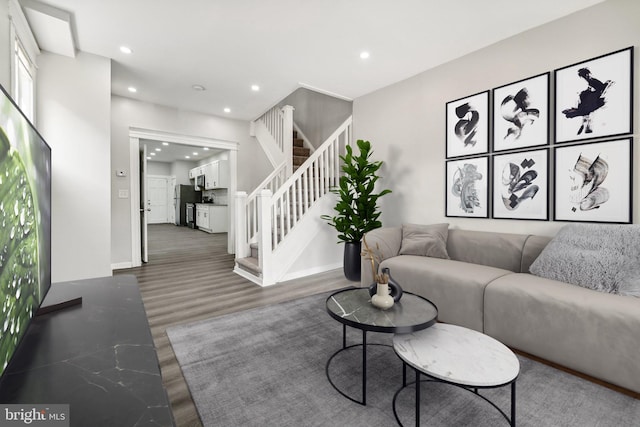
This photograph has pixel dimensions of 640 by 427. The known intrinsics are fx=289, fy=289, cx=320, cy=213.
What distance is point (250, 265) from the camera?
3779 millimetres

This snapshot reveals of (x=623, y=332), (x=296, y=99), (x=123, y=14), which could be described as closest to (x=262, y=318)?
(x=623, y=332)

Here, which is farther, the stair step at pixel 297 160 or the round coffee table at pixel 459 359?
the stair step at pixel 297 160

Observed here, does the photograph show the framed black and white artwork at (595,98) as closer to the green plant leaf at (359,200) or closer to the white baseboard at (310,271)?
the green plant leaf at (359,200)

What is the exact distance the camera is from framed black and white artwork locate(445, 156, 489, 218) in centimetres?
301

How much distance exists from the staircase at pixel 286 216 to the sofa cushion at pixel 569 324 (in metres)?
2.36

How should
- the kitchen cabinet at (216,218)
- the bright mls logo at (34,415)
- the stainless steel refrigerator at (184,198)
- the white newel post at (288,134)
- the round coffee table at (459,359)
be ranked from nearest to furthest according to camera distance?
1. the bright mls logo at (34,415)
2. the round coffee table at (459,359)
3. the white newel post at (288,134)
4. the kitchen cabinet at (216,218)
5. the stainless steel refrigerator at (184,198)

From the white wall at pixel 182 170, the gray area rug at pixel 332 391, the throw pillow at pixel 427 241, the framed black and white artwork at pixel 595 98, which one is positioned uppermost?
the white wall at pixel 182 170

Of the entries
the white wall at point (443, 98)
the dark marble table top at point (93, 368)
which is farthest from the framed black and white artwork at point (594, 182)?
the dark marble table top at point (93, 368)

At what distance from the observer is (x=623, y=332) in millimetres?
1560

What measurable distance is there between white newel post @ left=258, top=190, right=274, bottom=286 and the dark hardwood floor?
183 millimetres

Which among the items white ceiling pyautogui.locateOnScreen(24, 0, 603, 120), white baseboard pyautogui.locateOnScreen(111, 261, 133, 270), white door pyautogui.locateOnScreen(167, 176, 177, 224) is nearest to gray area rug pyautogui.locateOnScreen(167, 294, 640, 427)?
white ceiling pyautogui.locateOnScreen(24, 0, 603, 120)

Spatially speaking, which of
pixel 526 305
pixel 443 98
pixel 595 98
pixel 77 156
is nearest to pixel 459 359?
pixel 526 305

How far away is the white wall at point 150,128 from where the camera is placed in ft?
14.2

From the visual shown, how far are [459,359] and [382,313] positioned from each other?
17.2 inches
